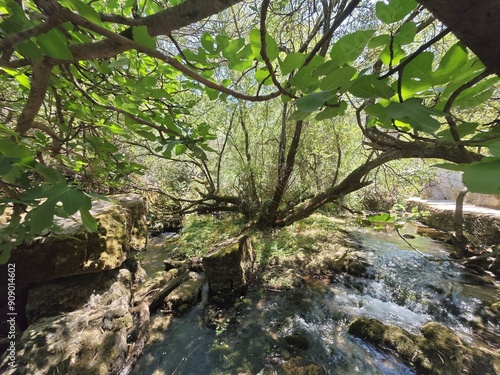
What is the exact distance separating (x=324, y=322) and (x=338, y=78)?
4.19 meters

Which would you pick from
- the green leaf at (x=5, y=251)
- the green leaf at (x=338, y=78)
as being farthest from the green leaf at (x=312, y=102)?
the green leaf at (x=5, y=251)

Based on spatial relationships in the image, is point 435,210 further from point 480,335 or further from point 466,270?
point 480,335

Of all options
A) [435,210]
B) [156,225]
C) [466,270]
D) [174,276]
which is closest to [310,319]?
[174,276]

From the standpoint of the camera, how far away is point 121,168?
136 centimetres

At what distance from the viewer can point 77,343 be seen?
8.34ft

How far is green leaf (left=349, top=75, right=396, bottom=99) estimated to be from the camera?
1.26ft

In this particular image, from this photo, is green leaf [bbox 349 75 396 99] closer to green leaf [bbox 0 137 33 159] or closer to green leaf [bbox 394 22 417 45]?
green leaf [bbox 394 22 417 45]

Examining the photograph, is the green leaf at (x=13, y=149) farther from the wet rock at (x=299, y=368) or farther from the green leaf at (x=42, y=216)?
the wet rock at (x=299, y=368)

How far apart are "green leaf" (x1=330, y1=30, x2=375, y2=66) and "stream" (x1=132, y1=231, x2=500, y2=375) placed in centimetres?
321

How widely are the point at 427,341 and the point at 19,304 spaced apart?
18.2 feet

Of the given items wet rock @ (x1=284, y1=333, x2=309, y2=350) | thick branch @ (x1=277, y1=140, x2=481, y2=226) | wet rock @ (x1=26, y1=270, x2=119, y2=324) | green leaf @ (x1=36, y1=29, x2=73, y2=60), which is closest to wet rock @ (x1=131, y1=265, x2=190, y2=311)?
wet rock @ (x1=26, y1=270, x2=119, y2=324)

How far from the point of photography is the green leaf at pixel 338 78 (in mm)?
382

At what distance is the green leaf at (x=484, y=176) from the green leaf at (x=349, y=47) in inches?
10.3

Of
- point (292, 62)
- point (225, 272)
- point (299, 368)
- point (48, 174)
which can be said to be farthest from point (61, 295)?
point (292, 62)
